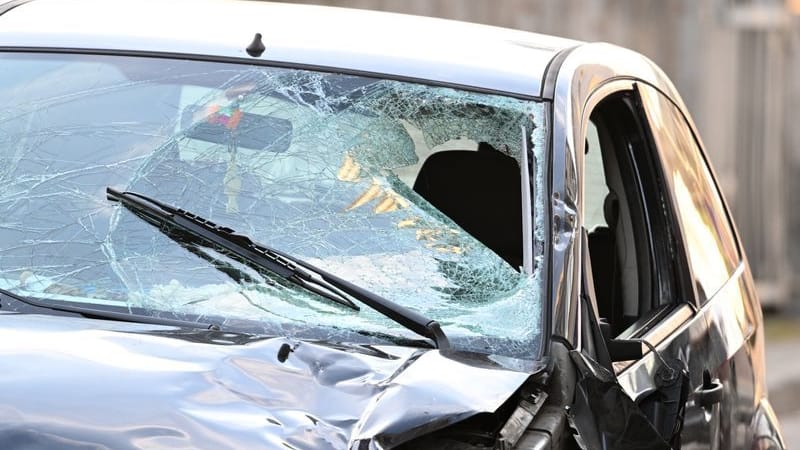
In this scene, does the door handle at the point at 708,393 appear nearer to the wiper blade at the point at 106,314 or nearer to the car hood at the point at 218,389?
the car hood at the point at 218,389

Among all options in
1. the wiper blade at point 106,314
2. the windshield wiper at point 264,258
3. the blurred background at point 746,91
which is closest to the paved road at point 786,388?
the blurred background at point 746,91

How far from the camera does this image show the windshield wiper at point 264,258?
9.59ft

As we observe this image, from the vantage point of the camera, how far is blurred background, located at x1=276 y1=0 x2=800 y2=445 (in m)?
12.1

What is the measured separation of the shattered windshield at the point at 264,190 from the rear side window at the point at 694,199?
73cm

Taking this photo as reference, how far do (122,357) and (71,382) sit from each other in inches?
4.7

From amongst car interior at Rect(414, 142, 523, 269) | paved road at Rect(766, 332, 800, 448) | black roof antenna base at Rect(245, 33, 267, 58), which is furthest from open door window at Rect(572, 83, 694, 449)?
paved road at Rect(766, 332, 800, 448)

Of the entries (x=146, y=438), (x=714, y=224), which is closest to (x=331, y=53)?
(x=146, y=438)

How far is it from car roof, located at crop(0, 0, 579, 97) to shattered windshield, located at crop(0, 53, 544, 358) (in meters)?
0.04

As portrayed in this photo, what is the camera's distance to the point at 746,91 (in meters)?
13.3

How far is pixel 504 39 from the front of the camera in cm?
372

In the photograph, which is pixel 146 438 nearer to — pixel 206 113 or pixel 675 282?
pixel 206 113

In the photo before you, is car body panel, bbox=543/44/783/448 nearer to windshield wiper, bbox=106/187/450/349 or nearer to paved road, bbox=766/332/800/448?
windshield wiper, bbox=106/187/450/349

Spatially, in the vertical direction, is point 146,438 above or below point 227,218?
below

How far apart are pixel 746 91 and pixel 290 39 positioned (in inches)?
409
